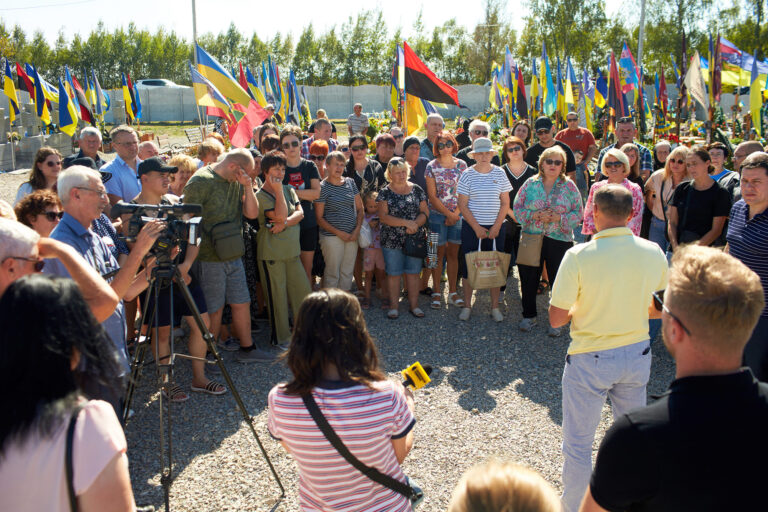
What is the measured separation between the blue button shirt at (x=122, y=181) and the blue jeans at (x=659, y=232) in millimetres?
5331

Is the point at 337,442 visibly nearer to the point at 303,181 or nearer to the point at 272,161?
the point at 272,161

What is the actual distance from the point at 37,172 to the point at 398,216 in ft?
11.5

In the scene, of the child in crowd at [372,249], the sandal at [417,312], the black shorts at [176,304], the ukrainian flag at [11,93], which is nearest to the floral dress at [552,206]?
the sandal at [417,312]

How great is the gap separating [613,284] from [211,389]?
3.26 m

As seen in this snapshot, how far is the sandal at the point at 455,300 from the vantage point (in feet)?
22.6

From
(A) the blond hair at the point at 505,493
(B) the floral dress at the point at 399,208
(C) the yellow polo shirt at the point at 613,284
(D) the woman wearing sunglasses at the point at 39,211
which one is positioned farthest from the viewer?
(B) the floral dress at the point at 399,208

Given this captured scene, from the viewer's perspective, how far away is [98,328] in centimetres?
174

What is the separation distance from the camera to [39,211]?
3.65m

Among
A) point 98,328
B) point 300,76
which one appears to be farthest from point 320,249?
point 300,76

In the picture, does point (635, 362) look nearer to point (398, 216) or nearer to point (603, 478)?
point (603, 478)

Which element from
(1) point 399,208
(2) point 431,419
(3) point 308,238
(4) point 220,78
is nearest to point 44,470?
(2) point 431,419

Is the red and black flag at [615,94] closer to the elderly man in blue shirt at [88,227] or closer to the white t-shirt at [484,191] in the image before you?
the white t-shirt at [484,191]

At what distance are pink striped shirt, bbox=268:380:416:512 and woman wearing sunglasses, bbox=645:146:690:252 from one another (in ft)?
16.1

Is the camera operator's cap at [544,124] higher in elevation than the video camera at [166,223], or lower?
higher
